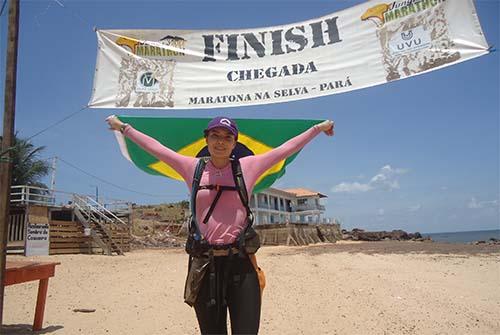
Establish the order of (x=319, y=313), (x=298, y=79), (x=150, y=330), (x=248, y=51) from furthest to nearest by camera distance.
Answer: (x=319, y=313)
(x=150, y=330)
(x=248, y=51)
(x=298, y=79)

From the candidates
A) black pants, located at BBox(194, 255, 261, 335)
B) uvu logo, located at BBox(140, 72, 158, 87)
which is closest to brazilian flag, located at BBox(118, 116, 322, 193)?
uvu logo, located at BBox(140, 72, 158, 87)

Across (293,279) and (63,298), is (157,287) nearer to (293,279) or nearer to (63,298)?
(63,298)

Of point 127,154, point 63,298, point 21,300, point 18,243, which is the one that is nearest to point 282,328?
point 127,154

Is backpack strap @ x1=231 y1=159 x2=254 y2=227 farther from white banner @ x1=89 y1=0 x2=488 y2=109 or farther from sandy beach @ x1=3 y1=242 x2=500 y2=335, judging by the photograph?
sandy beach @ x1=3 y1=242 x2=500 y2=335

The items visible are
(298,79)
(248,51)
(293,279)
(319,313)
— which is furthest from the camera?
(293,279)

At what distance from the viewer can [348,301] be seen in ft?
25.6

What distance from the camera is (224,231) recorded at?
2.61 meters

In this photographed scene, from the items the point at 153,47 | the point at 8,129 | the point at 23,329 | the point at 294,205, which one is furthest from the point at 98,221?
the point at 294,205

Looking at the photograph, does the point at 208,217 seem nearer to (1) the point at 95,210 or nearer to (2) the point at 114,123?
(2) the point at 114,123

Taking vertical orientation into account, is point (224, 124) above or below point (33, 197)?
below

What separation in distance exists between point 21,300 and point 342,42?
837cm

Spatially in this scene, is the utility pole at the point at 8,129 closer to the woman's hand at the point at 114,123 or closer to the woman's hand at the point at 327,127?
the woman's hand at the point at 114,123

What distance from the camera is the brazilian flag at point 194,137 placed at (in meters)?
4.12

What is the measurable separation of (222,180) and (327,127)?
1.03 metres
